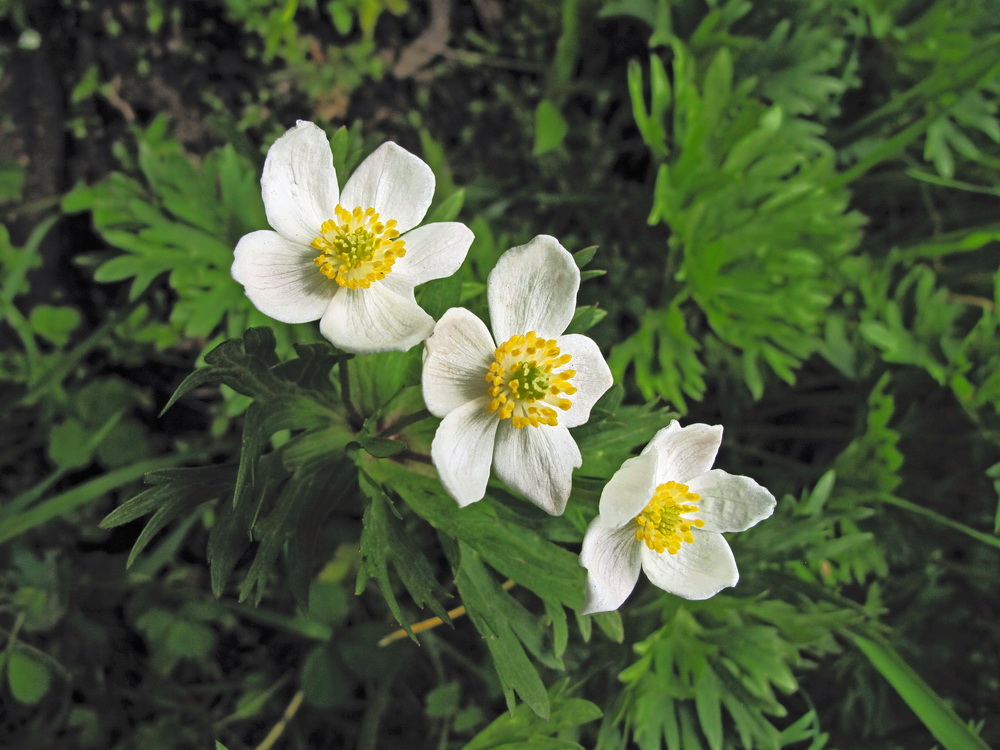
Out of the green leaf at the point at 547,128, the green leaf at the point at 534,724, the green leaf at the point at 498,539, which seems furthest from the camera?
the green leaf at the point at 547,128

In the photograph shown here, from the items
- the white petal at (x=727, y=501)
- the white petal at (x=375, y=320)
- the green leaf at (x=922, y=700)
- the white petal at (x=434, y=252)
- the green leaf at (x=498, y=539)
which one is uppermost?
the white petal at (x=434, y=252)

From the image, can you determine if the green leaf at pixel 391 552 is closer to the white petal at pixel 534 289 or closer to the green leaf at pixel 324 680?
the white petal at pixel 534 289

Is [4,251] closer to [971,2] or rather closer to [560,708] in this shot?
[560,708]

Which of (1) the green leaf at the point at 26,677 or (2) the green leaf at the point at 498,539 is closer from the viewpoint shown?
(2) the green leaf at the point at 498,539

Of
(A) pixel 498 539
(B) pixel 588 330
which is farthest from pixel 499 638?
(B) pixel 588 330

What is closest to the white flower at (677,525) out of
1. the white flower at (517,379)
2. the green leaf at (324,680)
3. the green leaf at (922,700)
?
the white flower at (517,379)

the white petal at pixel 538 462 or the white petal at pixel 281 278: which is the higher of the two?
the white petal at pixel 281 278

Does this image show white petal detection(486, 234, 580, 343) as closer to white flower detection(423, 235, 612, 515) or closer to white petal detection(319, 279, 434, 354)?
white flower detection(423, 235, 612, 515)

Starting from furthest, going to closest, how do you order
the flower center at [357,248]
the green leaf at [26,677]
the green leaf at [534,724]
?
the green leaf at [26,677]
the green leaf at [534,724]
the flower center at [357,248]

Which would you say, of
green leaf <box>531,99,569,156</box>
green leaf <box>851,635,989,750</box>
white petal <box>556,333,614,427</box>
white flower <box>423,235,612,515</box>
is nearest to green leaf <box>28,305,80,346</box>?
green leaf <box>531,99,569,156</box>
